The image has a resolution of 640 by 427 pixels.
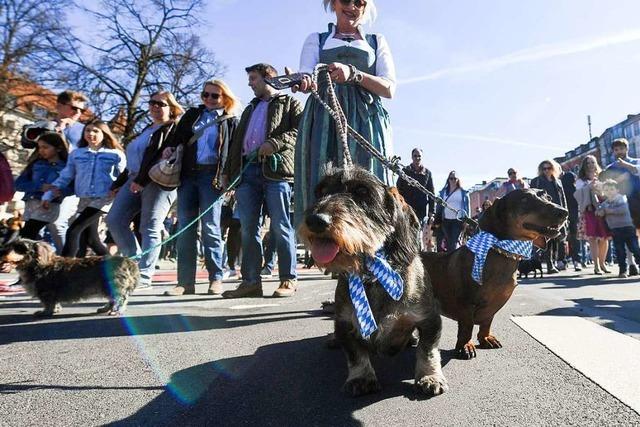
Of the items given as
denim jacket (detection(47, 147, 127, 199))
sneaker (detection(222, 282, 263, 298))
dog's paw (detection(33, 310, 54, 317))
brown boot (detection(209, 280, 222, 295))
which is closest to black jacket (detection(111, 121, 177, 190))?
denim jacket (detection(47, 147, 127, 199))

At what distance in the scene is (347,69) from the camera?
3170 millimetres

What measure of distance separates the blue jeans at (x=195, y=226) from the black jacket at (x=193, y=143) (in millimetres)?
138

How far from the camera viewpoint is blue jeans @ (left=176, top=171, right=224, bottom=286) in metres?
5.61

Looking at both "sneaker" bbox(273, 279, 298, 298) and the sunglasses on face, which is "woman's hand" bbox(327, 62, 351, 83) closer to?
"sneaker" bbox(273, 279, 298, 298)

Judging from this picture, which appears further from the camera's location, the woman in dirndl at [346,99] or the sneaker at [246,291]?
the sneaker at [246,291]

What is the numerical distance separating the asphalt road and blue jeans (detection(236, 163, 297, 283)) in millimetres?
1499

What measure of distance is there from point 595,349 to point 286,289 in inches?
132

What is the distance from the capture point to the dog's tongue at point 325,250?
7.15ft

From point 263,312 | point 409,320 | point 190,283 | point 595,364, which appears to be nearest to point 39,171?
point 190,283

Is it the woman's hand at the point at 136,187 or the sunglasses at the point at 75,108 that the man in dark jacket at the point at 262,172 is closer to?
the woman's hand at the point at 136,187

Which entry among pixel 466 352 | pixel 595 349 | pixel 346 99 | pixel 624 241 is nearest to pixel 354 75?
pixel 346 99

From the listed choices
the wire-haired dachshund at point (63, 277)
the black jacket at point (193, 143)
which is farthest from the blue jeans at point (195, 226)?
the wire-haired dachshund at point (63, 277)

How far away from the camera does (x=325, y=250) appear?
220cm

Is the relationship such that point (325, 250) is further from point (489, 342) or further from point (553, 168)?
point (553, 168)
